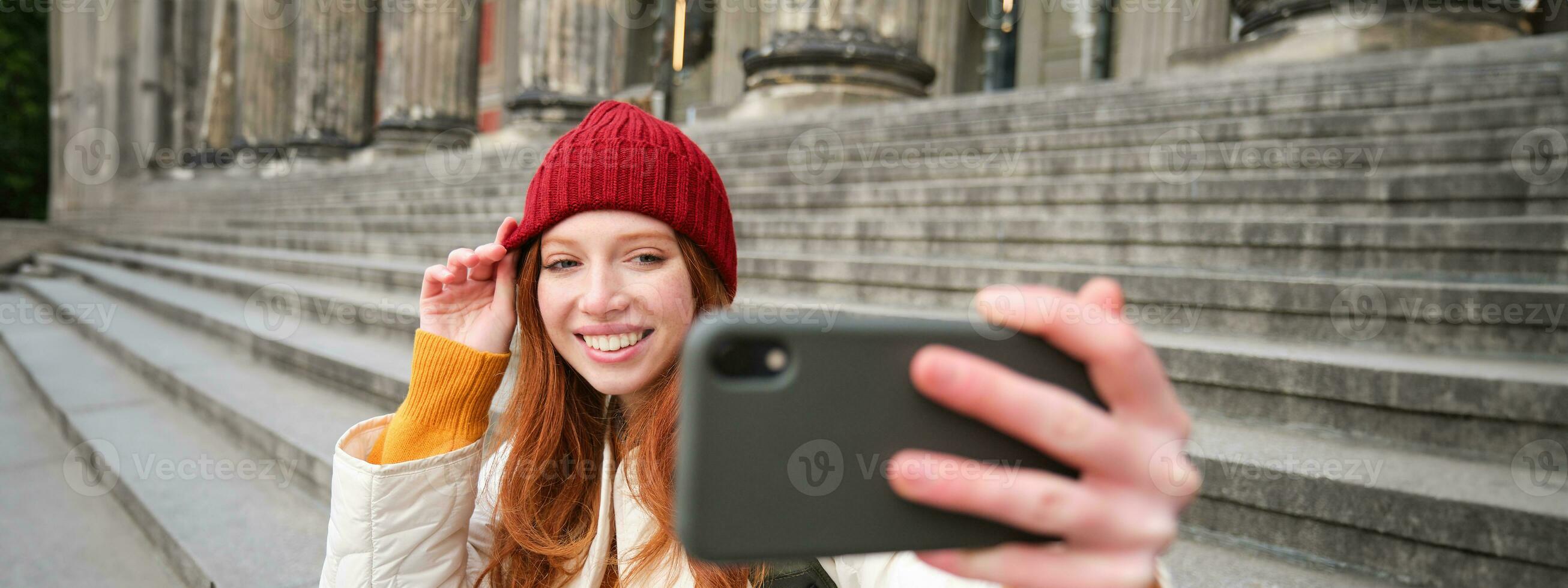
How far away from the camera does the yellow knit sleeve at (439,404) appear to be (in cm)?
118

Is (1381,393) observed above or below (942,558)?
below

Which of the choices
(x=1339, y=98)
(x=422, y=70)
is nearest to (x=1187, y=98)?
(x=1339, y=98)

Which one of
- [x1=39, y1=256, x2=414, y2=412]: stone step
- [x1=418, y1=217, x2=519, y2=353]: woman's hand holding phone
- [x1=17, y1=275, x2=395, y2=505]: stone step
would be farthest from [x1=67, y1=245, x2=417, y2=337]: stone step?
[x1=418, y1=217, x2=519, y2=353]: woman's hand holding phone

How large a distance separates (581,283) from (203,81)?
23.3m

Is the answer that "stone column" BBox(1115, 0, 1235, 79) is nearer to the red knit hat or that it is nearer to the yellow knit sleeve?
the red knit hat

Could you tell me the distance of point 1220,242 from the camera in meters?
3.05

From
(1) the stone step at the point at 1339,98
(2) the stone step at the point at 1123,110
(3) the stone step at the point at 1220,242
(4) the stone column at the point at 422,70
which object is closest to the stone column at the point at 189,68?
(4) the stone column at the point at 422,70

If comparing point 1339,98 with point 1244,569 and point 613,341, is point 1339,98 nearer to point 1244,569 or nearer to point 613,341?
point 1244,569

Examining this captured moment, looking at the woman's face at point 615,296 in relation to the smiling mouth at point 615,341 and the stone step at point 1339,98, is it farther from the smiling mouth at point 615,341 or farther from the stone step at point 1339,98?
the stone step at point 1339,98

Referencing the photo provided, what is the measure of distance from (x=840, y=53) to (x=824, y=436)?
6783 millimetres

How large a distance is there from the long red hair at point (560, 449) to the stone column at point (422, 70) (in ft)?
40.2

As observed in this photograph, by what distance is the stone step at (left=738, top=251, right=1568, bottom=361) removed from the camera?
2.23 meters

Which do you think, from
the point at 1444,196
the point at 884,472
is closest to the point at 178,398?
the point at 884,472

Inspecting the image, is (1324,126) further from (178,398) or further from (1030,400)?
(178,398)
